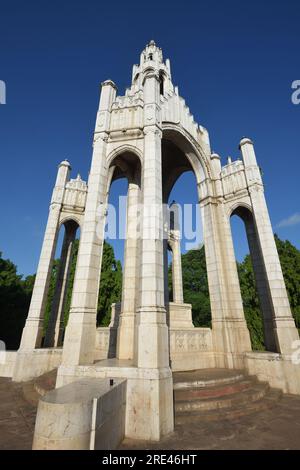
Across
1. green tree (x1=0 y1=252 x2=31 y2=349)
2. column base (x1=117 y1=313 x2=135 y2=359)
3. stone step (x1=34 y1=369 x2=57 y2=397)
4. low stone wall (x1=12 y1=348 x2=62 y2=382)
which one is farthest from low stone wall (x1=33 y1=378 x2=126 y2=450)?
green tree (x1=0 y1=252 x2=31 y2=349)

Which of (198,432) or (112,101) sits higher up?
(112,101)

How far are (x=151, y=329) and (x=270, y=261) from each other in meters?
7.15

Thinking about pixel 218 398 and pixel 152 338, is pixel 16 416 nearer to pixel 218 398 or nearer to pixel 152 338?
pixel 152 338

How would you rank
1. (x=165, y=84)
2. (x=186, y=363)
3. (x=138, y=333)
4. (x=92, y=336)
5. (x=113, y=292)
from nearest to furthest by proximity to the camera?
(x=138, y=333)
(x=92, y=336)
(x=186, y=363)
(x=165, y=84)
(x=113, y=292)

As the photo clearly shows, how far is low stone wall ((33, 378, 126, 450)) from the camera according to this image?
388 centimetres

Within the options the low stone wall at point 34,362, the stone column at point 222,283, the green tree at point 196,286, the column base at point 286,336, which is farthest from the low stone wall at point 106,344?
the green tree at point 196,286

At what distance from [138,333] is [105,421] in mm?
2548

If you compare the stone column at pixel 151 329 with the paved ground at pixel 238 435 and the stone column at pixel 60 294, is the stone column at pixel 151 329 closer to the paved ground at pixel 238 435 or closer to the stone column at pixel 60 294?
the paved ground at pixel 238 435

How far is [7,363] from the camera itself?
44.0ft

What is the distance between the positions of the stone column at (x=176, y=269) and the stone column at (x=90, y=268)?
337 inches

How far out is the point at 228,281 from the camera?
12680mm

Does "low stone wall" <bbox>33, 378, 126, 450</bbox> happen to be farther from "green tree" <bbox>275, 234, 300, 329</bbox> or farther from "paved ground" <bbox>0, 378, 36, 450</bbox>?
"green tree" <bbox>275, 234, 300, 329</bbox>

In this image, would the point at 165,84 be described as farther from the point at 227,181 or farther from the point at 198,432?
the point at 198,432
